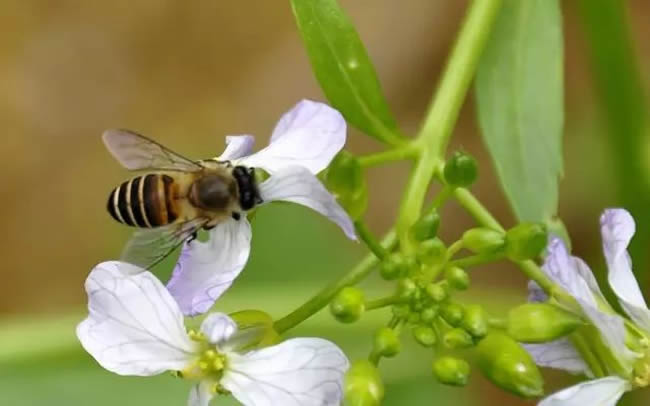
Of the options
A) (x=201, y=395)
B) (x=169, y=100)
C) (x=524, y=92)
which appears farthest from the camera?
(x=169, y=100)

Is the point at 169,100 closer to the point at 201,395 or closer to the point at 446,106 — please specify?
the point at 446,106

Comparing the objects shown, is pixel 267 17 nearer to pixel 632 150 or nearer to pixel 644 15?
pixel 644 15

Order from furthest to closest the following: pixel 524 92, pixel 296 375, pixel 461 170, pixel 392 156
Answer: pixel 524 92
pixel 392 156
pixel 461 170
pixel 296 375

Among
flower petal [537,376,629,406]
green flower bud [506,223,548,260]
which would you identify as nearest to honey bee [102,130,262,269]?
green flower bud [506,223,548,260]

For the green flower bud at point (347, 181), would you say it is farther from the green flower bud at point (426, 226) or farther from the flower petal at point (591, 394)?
the flower petal at point (591, 394)

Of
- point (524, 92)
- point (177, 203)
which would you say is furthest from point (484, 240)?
point (524, 92)

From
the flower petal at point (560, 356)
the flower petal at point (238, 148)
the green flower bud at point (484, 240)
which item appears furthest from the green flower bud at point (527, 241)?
the flower petal at point (238, 148)

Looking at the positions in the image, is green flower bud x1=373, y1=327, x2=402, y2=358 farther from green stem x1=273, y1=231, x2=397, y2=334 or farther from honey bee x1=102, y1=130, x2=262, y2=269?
honey bee x1=102, y1=130, x2=262, y2=269

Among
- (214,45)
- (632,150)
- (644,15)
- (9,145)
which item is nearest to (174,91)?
(214,45)
